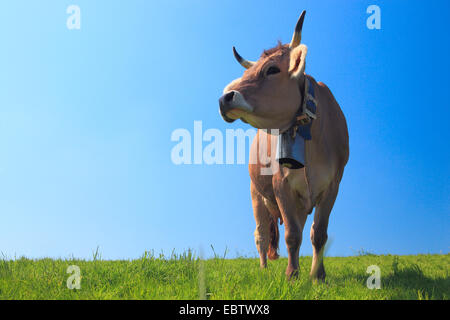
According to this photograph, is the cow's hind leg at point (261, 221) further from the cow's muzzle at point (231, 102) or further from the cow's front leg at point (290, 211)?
the cow's muzzle at point (231, 102)

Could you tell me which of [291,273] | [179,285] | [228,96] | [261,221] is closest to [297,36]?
[228,96]

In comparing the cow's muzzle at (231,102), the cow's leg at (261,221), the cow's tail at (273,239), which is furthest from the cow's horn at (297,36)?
the cow's tail at (273,239)

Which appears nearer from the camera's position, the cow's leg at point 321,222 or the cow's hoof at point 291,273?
the cow's hoof at point 291,273

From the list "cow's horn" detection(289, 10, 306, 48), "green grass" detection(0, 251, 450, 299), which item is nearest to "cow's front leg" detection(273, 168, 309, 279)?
"green grass" detection(0, 251, 450, 299)

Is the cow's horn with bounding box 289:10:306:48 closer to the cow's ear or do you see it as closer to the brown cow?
the brown cow

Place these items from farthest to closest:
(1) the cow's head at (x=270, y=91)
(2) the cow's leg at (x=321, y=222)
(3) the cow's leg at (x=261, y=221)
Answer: (3) the cow's leg at (x=261, y=221), (2) the cow's leg at (x=321, y=222), (1) the cow's head at (x=270, y=91)

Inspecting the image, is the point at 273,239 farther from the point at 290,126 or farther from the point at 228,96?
the point at 228,96

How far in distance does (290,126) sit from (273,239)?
130 inches

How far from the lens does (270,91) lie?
4.15 meters

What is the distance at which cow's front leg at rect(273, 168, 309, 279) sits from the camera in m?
4.74

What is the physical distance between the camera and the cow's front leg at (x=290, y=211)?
4.74 metres

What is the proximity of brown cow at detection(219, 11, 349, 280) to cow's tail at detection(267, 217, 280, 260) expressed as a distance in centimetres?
104
